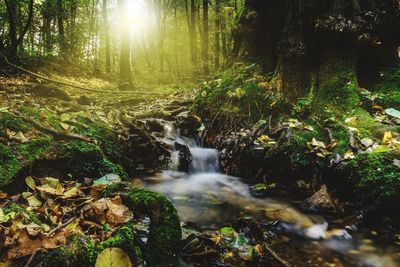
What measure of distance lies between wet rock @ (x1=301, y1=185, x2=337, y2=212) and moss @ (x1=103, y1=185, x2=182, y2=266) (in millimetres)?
2218

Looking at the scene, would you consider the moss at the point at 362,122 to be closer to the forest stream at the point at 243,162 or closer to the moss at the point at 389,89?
the forest stream at the point at 243,162

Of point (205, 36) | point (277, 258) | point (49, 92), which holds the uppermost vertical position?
point (205, 36)

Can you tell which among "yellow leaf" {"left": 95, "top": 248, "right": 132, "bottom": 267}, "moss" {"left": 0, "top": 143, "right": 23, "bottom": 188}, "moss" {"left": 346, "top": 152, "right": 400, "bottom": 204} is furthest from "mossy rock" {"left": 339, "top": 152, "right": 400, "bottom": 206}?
"moss" {"left": 0, "top": 143, "right": 23, "bottom": 188}

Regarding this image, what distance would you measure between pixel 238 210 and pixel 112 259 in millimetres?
2499

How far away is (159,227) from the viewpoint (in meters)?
2.81

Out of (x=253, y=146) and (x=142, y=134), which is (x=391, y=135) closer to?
(x=253, y=146)

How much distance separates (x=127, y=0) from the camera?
46.6 ft

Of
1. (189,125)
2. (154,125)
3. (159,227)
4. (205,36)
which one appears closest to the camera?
(159,227)

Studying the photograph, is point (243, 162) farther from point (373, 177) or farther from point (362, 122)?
point (373, 177)

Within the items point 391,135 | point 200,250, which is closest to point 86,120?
point 200,250

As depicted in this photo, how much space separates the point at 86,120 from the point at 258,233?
10.7 ft

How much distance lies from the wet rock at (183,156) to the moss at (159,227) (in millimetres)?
3350

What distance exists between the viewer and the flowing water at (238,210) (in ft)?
11.5

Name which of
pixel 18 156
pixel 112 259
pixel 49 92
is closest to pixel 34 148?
pixel 18 156
